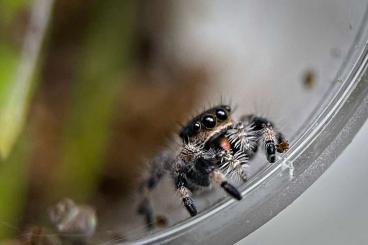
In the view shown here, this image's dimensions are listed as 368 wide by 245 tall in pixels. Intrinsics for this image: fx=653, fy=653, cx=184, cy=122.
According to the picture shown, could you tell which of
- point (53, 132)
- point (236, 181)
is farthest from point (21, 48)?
point (236, 181)

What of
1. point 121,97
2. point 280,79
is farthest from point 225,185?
point 121,97

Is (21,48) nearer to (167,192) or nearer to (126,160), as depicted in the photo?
(126,160)

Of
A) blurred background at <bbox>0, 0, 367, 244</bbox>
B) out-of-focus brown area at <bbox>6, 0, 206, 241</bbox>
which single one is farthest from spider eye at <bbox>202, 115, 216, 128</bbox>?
out-of-focus brown area at <bbox>6, 0, 206, 241</bbox>

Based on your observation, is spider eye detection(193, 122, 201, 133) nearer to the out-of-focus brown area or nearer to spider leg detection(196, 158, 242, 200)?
spider leg detection(196, 158, 242, 200)

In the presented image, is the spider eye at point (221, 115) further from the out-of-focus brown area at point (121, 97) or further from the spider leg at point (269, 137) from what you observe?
the out-of-focus brown area at point (121, 97)

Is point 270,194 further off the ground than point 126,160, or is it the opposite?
point 270,194

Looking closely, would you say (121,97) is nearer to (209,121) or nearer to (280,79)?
(280,79)

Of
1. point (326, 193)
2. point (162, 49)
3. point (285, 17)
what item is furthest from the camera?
point (162, 49)
